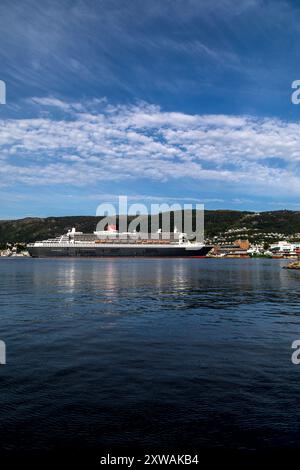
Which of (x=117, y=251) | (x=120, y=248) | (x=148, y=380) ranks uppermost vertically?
(x=120, y=248)

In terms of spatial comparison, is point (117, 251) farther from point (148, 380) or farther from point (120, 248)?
point (148, 380)

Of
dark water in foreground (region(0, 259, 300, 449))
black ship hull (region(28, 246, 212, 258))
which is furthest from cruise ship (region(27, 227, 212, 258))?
dark water in foreground (region(0, 259, 300, 449))

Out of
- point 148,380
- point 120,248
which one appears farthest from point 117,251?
point 148,380

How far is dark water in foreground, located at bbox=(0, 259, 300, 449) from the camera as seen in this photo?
9.02 meters

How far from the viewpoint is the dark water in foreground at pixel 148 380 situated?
902 cm

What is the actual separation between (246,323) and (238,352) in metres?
7.13

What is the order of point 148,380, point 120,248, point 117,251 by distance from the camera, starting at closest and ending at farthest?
point 148,380 < point 120,248 < point 117,251

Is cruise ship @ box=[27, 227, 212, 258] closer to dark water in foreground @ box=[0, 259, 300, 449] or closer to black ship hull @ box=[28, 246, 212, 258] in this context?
black ship hull @ box=[28, 246, 212, 258]

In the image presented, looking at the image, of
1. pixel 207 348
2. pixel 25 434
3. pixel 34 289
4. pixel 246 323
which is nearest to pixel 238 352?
pixel 207 348

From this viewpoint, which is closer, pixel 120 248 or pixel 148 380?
pixel 148 380

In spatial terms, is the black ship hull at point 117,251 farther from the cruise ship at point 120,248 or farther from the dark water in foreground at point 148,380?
the dark water in foreground at point 148,380

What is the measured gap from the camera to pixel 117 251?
538ft

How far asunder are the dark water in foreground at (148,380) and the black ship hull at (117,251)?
13478 cm

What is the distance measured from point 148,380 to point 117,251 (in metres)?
152
